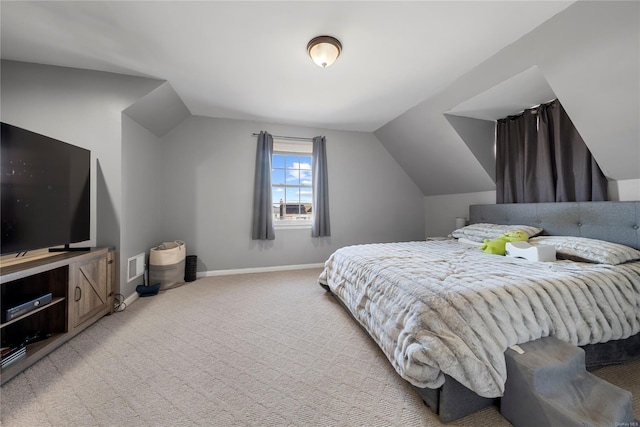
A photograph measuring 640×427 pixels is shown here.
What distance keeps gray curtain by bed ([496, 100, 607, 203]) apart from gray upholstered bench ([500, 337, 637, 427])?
6.71 ft

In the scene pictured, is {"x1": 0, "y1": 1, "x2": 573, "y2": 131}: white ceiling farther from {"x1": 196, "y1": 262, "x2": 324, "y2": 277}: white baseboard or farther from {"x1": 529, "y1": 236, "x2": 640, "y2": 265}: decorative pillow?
{"x1": 196, "y1": 262, "x2": 324, "y2": 277}: white baseboard

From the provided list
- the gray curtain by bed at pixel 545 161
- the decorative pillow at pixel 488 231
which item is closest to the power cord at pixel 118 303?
the decorative pillow at pixel 488 231

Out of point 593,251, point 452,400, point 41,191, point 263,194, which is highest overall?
point 263,194

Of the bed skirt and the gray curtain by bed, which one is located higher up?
the gray curtain by bed

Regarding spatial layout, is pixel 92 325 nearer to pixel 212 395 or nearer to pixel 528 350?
pixel 212 395

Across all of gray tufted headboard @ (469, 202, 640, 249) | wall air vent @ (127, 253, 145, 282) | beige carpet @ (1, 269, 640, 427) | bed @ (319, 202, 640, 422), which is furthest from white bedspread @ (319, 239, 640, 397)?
wall air vent @ (127, 253, 145, 282)

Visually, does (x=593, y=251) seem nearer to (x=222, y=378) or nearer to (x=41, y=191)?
(x=222, y=378)

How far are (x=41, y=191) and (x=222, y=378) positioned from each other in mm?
1902

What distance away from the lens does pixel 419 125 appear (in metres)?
3.36

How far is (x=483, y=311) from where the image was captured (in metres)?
1.12

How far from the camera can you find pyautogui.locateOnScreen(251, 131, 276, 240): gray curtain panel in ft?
11.8

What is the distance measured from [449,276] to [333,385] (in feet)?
3.19

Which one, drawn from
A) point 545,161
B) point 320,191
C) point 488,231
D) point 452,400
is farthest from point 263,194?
point 545,161

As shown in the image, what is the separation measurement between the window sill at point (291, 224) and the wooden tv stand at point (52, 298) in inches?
86.2
